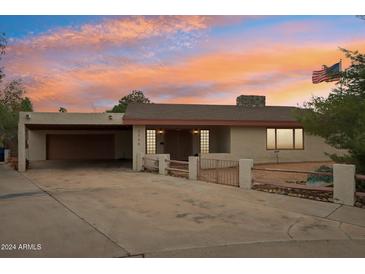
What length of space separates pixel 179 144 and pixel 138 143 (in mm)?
5310

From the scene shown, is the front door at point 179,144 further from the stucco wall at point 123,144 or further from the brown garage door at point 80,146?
the brown garage door at point 80,146

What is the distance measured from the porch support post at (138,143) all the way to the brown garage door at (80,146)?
1112cm

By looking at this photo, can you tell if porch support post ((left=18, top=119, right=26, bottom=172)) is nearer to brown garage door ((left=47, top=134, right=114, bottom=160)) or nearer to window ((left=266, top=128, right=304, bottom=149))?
brown garage door ((left=47, top=134, right=114, bottom=160))

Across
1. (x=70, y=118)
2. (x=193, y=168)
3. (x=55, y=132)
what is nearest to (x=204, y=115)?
(x=193, y=168)

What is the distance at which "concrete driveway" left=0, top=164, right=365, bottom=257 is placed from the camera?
5852mm

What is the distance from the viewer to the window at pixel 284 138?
76.1 ft

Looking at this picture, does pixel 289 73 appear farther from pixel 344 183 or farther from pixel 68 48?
pixel 344 183

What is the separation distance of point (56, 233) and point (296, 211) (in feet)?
18.1

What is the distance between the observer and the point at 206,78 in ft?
84.5

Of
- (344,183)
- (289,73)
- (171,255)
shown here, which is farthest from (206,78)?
(171,255)

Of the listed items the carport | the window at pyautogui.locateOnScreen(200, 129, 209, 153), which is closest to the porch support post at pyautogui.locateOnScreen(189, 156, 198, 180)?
the window at pyautogui.locateOnScreen(200, 129, 209, 153)

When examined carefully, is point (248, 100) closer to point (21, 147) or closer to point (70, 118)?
point (70, 118)

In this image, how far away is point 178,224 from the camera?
24.4 ft

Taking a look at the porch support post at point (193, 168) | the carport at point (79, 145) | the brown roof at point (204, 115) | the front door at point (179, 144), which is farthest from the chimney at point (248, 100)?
the porch support post at point (193, 168)
